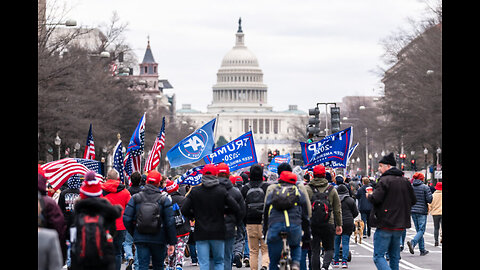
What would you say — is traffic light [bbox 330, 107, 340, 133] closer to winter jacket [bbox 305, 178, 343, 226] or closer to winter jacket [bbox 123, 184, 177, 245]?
winter jacket [bbox 305, 178, 343, 226]

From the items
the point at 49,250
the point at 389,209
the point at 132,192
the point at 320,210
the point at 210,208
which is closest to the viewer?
the point at 49,250

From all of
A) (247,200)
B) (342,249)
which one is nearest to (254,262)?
(247,200)

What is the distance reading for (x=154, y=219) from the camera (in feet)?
49.1

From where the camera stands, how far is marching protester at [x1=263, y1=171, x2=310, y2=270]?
602 inches

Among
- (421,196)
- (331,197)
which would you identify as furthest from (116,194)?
(421,196)

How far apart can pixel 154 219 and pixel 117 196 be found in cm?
215

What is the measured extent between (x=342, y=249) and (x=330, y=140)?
3.03 metres

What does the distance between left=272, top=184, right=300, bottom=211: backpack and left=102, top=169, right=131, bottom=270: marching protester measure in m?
2.34

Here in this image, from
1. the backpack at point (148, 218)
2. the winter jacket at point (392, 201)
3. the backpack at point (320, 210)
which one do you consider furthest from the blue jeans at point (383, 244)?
the backpack at point (148, 218)

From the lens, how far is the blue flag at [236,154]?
21.9 m

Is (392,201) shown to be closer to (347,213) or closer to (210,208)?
(210,208)

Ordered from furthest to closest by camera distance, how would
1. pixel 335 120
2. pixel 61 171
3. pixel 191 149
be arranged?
1. pixel 335 120
2. pixel 191 149
3. pixel 61 171
